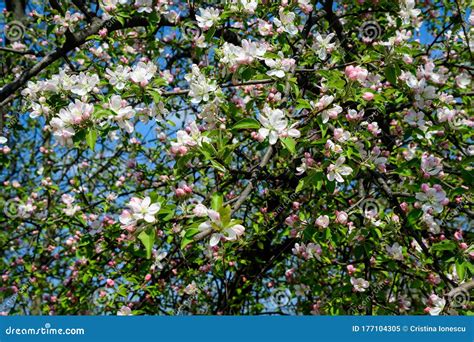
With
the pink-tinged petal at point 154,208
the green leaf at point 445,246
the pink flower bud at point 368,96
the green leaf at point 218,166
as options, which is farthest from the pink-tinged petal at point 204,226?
the green leaf at point 445,246

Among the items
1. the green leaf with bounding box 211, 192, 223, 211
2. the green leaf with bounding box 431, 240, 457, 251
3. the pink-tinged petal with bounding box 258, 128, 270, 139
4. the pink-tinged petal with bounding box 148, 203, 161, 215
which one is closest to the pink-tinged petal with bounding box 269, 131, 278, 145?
the pink-tinged petal with bounding box 258, 128, 270, 139

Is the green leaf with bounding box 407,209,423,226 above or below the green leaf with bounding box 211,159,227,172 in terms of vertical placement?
below

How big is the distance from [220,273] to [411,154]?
1.13 m

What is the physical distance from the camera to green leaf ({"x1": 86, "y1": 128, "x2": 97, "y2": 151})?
1.64 metres

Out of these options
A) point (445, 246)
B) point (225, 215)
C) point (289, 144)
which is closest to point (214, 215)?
point (225, 215)

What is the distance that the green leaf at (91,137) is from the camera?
1.64 m

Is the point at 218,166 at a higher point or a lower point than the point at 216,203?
higher

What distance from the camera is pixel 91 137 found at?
1.66 m

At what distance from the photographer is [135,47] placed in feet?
11.8

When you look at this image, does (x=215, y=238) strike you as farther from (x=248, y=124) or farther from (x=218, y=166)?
(x=248, y=124)

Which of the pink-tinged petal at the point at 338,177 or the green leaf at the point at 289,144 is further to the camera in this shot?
the pink-tinged petal at the point at 338,177

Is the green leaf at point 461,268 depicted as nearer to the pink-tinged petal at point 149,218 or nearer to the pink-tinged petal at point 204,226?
the pink-tinged petal at point 204,226

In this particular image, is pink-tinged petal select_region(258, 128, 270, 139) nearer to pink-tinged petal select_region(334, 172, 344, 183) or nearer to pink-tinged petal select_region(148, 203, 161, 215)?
pink-tinged petal select_region(334, 172, 344, 183)

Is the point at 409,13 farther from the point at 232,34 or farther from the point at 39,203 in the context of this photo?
the point at 39,203
